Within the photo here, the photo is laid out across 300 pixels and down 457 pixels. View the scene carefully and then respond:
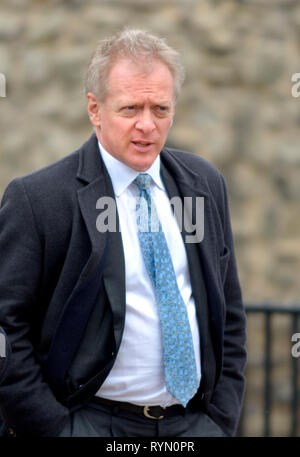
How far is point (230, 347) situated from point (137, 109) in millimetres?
883

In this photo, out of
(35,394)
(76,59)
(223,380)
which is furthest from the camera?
(76,59)

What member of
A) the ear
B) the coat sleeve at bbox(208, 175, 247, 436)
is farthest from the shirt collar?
the coat sleeve at bbox(208, 175, 247, 436)

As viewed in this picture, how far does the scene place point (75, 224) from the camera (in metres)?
2.32

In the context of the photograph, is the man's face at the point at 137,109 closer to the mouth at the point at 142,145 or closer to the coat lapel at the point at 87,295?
the mouth at the point at 142,145

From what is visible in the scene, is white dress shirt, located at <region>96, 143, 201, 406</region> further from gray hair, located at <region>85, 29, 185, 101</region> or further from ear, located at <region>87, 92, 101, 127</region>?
gray hair, located at <region>85, 29, 185, 101</region>

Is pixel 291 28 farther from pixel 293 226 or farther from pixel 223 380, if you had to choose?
pixel 223 380

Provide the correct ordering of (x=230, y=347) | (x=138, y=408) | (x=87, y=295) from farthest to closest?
(x=230, y=347) → (x=138, y=408) → (x=87, y=295)

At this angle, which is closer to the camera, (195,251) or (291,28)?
(195,251)

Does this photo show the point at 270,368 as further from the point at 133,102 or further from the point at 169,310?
the point at 133,102

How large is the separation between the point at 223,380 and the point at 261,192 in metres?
2.35

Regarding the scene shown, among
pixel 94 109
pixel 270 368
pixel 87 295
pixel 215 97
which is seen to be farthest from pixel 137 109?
pixel 270 368

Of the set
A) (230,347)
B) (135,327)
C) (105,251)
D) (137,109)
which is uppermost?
(137,109)

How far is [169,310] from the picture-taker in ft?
7.72

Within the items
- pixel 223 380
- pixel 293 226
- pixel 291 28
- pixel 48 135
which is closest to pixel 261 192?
pixel 293 226
